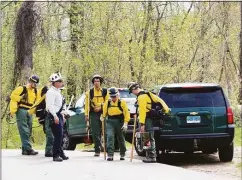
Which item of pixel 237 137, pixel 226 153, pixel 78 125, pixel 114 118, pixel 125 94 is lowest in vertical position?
pixel 237 137

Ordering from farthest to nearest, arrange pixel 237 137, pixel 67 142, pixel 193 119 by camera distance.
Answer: pixel 237 137
pixel 67 142
pixel 193 119

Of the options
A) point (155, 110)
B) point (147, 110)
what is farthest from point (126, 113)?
point (155, 110)

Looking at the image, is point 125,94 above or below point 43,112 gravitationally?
above

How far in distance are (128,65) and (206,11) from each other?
17.7 feet

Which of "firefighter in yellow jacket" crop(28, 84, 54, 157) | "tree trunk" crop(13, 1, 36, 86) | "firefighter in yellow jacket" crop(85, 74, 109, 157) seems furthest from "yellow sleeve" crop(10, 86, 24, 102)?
"tree trunk" crop(13, 1, 36, 86)

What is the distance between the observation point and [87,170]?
10688 millimetres

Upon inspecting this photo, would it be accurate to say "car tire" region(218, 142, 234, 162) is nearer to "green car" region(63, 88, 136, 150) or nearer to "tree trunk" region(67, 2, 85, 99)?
"green car" region(63, 88, 136, 150)

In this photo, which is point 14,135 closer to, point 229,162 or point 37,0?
point 37,0

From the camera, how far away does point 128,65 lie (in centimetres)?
2639

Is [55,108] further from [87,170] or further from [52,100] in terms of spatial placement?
[87,170]

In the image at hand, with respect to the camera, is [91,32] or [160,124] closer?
[160,124]

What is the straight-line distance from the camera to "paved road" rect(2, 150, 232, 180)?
9938 millimetres

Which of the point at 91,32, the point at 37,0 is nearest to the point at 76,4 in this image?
the point at 91,32

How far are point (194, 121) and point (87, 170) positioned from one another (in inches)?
127
